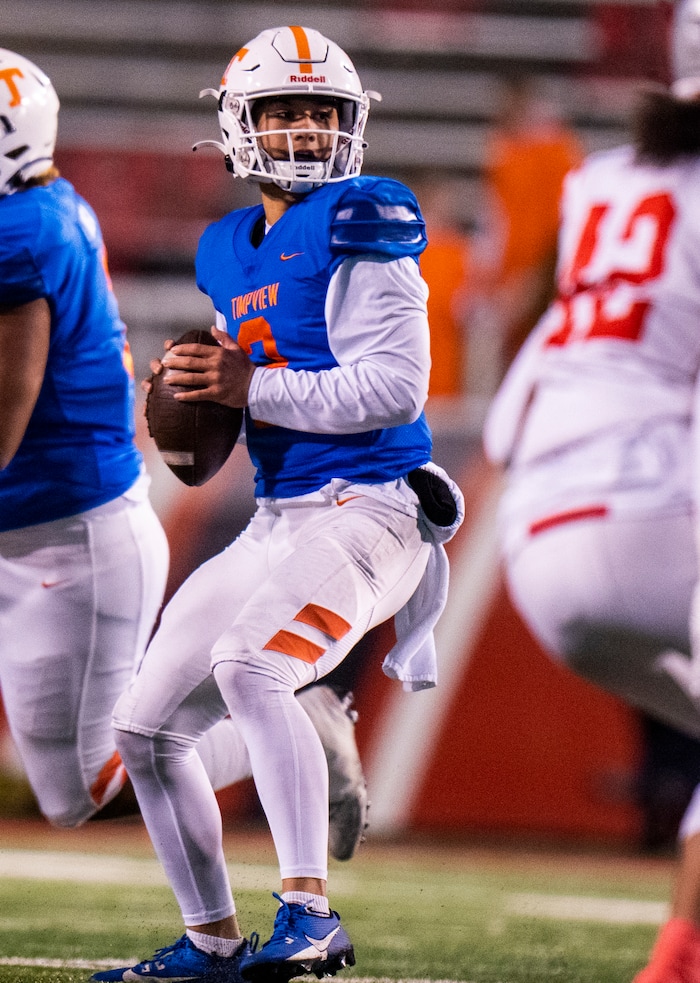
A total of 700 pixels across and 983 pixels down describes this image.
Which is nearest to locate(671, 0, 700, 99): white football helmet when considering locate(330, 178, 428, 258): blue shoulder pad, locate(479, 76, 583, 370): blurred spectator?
locate(330, 178, 428, 258): blue shoulder pad

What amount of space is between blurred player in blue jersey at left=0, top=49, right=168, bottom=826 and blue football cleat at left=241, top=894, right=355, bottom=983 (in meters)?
0.62

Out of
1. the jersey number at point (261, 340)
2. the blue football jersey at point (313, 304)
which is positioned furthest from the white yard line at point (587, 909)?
the jersey number at point (261, 340)

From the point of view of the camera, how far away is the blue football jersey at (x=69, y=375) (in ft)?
6.82

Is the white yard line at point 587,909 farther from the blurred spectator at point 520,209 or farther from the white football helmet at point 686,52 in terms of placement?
the white football helmet at point 686,52

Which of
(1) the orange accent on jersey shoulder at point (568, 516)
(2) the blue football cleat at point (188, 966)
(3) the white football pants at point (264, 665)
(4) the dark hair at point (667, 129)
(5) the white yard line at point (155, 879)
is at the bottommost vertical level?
(5) the white yard line at point (155, 879)

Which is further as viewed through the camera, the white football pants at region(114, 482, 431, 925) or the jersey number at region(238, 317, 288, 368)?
the jersey number at region(238, 317, 288, 368)

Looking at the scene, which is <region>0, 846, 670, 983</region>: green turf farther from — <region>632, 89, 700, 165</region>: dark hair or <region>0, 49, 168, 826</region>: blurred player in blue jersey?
<region>632, 89, 700, 165</region>: dark hair

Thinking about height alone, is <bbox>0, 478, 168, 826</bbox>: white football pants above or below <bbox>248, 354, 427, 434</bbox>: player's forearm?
below

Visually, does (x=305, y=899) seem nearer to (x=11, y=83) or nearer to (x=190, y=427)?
(x=190, y=427)

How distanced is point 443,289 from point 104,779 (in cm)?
243

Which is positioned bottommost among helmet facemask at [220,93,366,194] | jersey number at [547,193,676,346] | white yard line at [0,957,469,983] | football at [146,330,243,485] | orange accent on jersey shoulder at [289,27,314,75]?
white yard line at [0,957,469,983]

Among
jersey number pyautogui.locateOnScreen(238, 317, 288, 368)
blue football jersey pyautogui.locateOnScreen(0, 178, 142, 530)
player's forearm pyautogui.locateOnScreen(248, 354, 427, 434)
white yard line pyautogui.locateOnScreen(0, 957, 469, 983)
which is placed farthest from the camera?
white yard line pyautogui.locateOnScreen(0, 957, 469, 983)

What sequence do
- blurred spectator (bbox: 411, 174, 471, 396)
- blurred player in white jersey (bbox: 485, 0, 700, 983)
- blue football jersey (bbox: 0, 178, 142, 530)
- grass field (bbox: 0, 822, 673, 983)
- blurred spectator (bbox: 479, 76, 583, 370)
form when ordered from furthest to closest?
blurred spectator (bbox: 479, 76, 583, 370), blurred spectator (bbox: 411, 174, 471, 396), grass field (bbox: 0, 822, 673, 983), blue football jersey (bbox: 0, 178, 142, 530), blurred player in white jersey (bbox: 485, 0, 700, 983)

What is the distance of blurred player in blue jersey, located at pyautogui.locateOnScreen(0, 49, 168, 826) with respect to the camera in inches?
84.2
